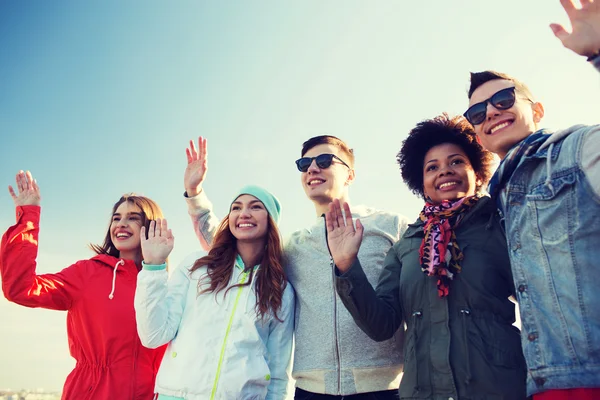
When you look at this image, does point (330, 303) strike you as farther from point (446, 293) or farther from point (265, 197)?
point (265, 197)

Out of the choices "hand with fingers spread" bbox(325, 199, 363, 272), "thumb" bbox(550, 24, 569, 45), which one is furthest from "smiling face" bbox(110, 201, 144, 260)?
"thumb" bbox(550, 24, 569, 45)

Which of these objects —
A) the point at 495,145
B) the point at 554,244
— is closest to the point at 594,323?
the point at 554,244

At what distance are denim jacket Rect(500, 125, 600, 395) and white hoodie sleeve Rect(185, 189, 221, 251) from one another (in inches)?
170

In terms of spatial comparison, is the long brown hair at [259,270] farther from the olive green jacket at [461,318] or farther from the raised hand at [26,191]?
the raised hand at [26,191]

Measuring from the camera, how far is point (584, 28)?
311 centimetres

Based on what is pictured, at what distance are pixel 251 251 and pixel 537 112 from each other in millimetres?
3445

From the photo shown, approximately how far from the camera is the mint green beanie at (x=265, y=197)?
19.0 feet

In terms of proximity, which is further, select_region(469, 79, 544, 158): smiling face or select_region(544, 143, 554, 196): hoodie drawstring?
select_region(469, 79, 544, 158): smiling face

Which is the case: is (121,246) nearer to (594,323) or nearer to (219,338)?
(219,338)

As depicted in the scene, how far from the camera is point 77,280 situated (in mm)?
5633

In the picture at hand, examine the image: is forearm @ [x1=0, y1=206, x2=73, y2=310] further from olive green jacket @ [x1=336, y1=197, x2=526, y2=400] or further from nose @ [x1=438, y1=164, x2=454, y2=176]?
nose @ [x1=438, y1=164, x2=454, y2=176]

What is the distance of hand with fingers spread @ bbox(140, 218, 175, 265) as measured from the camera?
4.84 meters

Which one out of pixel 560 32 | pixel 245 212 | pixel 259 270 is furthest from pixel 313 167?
pixel 560 32

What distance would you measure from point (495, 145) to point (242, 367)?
3115mm
